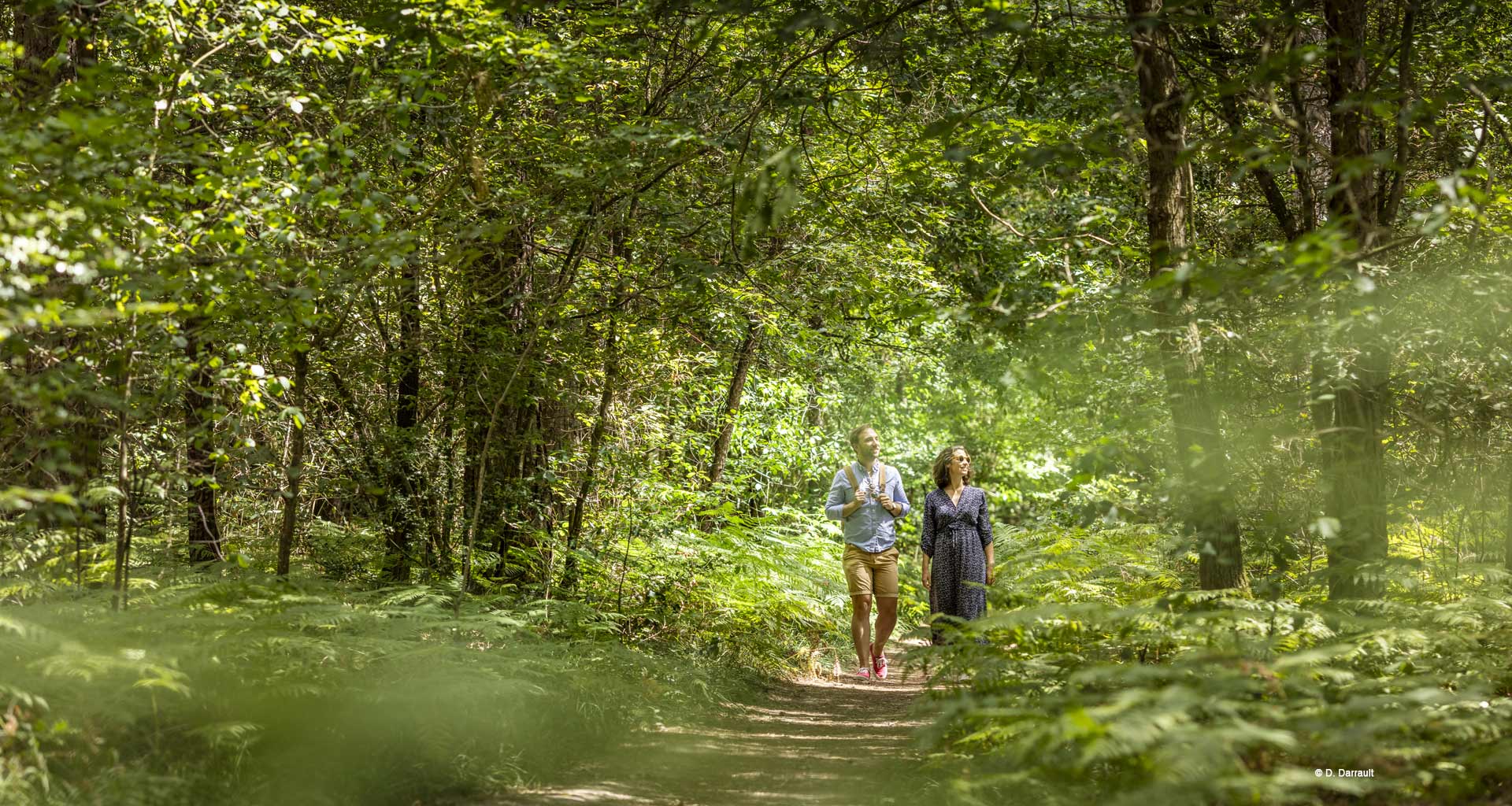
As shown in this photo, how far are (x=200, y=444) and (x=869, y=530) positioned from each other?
6.09m

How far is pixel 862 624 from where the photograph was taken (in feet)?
33.6

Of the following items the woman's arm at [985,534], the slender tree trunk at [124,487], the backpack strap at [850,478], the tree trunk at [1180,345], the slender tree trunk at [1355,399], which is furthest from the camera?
the backpack strap at [850,478]

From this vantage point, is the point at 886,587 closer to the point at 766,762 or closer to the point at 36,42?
the point at 766,762

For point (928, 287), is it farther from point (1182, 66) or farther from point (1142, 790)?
point (1142, 790)

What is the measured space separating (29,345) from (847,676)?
8.83 m

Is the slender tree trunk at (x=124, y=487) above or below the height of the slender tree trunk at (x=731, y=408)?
below

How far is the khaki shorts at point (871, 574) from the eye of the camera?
995cm

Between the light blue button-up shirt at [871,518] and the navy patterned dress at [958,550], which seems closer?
the navy patterned dress at [958,550]

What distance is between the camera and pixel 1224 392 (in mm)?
6328

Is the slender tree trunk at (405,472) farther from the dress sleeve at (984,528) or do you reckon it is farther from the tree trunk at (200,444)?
the dress sleeve at (984,528)

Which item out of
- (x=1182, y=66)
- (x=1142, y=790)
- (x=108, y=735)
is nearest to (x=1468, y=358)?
(x=1182, y=66)

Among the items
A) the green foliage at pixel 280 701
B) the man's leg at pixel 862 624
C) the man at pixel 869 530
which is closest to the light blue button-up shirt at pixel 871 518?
the man at pixel 869 530

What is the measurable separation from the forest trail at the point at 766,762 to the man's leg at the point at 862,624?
115 cm

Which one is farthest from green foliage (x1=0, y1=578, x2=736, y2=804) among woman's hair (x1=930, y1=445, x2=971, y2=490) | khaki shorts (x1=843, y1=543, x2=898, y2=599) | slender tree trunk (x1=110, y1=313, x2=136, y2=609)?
woman's hair (x1=930, y1=445, x2=971, y2=490)
